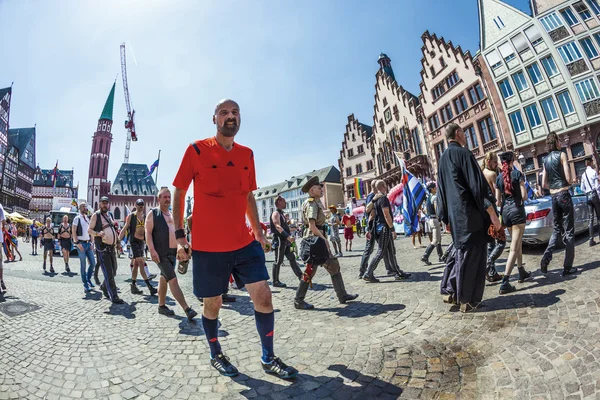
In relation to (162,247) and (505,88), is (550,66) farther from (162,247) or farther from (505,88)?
(162,247)

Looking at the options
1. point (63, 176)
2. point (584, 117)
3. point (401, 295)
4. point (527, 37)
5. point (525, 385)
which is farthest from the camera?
→ point (63, 176)

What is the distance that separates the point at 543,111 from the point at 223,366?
2800 cm

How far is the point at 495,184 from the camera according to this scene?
4.38 metres

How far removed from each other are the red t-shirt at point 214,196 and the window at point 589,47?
28.5 metres

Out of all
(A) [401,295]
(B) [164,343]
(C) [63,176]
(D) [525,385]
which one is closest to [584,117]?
(A) [401,295]

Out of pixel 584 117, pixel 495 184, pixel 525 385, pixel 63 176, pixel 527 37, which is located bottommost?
pixel 525 385

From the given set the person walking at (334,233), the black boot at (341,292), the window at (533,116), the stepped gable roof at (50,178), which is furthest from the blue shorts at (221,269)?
the stepped gable roof at (50,178)

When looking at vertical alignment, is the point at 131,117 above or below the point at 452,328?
above

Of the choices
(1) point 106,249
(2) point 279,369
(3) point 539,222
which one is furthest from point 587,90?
(1) point 106,249

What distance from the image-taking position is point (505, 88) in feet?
76.8

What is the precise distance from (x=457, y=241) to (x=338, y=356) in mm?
1804

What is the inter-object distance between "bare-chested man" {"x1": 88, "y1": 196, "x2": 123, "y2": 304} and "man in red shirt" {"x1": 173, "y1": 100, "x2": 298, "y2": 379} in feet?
11.9

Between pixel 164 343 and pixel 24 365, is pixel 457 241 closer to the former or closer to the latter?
pixel 164 343

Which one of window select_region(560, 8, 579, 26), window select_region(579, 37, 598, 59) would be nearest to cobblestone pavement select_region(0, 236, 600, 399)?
window select_region(579, 37, 598, 59)
